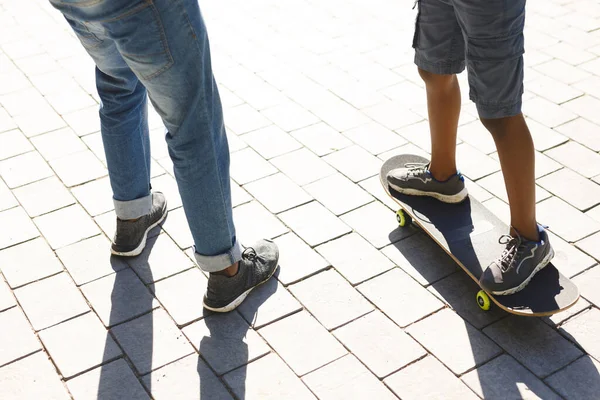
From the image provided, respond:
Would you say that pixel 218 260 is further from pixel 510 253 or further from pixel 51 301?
→ pixel 510 253

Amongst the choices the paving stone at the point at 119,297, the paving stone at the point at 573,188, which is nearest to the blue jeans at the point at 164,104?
the paving stone at the point at 119,297

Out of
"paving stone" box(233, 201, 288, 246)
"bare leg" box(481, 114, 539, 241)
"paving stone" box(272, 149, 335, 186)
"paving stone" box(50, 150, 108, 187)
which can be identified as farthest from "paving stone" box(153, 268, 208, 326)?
"bare leg" box(481, 114, 539, 241)

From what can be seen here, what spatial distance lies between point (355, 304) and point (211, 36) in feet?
9.65

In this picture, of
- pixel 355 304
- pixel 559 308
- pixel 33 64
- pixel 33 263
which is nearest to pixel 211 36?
pixel 33 64

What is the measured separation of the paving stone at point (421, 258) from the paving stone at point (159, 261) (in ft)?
2.99

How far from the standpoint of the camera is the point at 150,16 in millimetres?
2328

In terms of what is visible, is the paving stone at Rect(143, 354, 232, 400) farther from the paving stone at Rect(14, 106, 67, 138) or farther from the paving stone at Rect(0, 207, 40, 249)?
the paving stone at Rect(14, 106, 67, 138)

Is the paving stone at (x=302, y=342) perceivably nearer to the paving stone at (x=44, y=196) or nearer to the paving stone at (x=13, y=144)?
the paving stone at (x=44, y=196)

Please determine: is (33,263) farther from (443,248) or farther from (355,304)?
(443,248)

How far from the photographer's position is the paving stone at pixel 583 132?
396 cm

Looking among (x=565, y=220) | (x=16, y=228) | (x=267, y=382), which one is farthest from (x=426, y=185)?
(x=16, y=228)

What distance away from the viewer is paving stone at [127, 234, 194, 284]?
3209 mm

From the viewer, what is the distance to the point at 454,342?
9.21ft

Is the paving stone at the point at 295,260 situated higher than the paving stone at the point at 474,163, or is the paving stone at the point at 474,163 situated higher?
the paving stone at the point at 295,260
